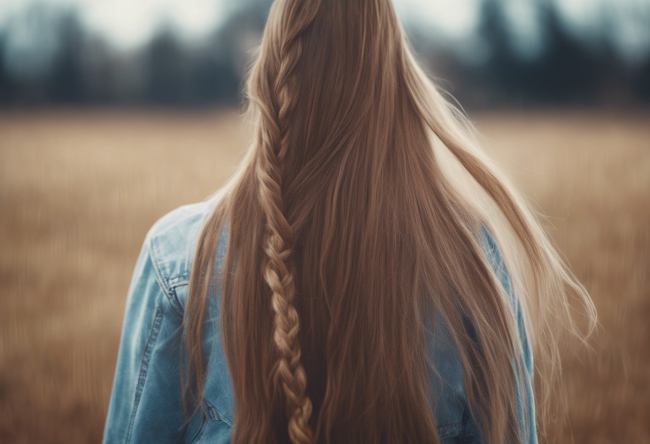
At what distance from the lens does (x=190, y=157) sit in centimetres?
515

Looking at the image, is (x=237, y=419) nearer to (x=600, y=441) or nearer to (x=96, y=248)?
(x=600, y=441)

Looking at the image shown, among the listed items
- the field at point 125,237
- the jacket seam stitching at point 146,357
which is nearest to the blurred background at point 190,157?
the field at point 125,237

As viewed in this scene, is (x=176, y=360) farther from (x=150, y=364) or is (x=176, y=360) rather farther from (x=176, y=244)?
(x=176, y=244)

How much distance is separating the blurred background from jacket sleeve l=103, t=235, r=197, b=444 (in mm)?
628

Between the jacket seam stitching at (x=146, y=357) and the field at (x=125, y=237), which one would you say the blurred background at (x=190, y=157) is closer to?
the field at (x=125, y=237)

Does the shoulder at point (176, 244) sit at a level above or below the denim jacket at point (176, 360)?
above

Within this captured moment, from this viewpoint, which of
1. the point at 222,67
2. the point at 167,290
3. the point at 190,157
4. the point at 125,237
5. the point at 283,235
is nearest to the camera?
the point at 283,235

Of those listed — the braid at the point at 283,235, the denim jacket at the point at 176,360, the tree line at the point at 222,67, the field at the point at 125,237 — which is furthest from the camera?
the tree line at the point at 222,67

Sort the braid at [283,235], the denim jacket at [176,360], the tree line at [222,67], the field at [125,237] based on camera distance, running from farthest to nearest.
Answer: the tree line at [222,67] → the field at [125,237] → the denim jacket at [176,360] → the braid at [283,235]

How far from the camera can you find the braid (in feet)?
2.36

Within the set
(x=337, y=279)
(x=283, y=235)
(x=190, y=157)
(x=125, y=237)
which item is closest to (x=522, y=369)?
(x=337, y=279)

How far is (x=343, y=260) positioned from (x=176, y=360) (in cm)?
50

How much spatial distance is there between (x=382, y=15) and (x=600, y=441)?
240 cm

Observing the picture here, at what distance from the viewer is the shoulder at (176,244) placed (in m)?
0.90
